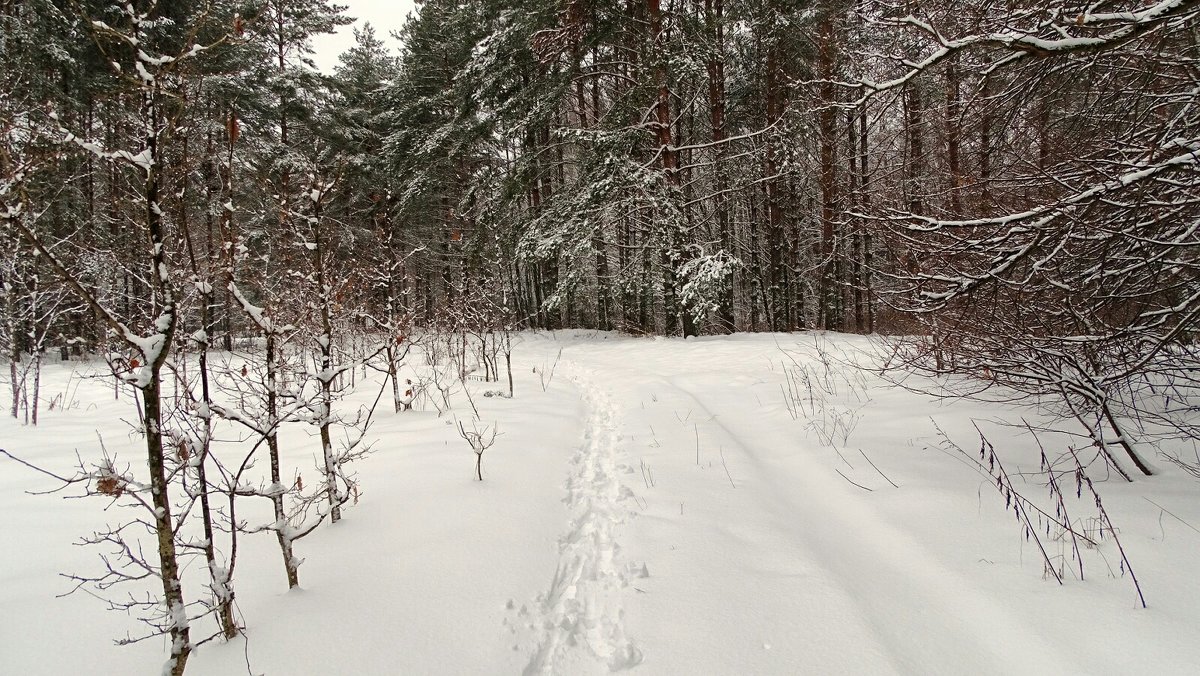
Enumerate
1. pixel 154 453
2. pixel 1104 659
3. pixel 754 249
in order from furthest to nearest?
pixel 754 249 < pixel 1104 659 < pixel 154 453

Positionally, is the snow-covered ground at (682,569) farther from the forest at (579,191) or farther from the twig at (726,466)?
the forest at (579,191)

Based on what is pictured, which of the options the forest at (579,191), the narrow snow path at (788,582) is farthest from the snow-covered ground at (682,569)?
the forest at (579,191)

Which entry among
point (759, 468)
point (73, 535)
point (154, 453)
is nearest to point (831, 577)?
point (759, 468)

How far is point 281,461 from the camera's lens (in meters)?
4.02

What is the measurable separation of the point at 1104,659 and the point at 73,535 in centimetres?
478

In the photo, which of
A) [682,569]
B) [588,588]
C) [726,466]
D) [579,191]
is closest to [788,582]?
[682,569]

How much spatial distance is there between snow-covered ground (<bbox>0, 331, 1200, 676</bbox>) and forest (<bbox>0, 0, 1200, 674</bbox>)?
35cm

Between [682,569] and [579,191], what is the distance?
11196mm

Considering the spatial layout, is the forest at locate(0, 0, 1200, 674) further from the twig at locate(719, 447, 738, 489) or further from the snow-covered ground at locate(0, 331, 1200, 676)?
the twig at locate(719, 447, 738, 489)

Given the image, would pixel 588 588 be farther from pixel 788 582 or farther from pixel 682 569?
pixel 788 582

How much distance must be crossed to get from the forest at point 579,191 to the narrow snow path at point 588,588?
0.99 metres

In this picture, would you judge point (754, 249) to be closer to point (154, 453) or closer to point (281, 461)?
point (281, 461)

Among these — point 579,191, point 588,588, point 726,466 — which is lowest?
point 588,588

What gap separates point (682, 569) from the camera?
2693 mm
